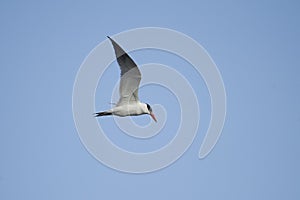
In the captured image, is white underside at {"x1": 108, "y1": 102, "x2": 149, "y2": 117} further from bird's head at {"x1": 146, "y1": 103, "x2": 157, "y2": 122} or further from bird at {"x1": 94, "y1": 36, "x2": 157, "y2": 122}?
bird's head at {"x1": 146, "y1": 103, "x2": 157, "y2": 122}

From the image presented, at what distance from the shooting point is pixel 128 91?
24.5 m

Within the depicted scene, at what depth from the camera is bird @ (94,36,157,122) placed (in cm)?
2331

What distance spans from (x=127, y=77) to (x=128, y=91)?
72 centimetres

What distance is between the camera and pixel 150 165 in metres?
26.8

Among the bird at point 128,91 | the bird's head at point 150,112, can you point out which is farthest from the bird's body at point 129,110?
the bird's head at point 150,112

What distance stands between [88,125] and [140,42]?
10.6 feet

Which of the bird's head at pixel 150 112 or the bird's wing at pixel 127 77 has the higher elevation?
the bird's wing at pixel 127 77

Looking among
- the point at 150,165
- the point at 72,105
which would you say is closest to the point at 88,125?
the point at 72,105

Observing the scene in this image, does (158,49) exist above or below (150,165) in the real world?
above

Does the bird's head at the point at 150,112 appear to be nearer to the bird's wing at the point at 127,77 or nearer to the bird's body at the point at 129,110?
Answer: the bird's body at the point at 129,110

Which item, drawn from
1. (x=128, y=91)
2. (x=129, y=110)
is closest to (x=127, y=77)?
(x=128, y=91)

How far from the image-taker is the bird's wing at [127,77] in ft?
76.1

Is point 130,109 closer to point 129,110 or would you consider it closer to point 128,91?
point 129,110

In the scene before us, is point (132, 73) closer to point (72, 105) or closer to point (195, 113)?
point (72, 105)
